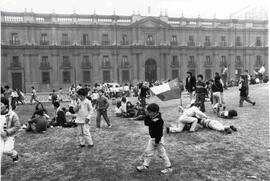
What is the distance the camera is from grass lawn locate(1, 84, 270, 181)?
5.59 metres

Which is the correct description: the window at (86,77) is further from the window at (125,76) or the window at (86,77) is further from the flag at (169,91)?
the flag at (169,91)

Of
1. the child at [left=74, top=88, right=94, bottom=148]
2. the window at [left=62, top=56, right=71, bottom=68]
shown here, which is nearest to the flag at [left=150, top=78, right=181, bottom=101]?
the child at [left=74, top=88, right=94, bottom=148]

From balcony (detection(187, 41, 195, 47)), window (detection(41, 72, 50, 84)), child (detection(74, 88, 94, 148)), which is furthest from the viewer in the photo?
balcony (detection(187, 41, 195, 47))

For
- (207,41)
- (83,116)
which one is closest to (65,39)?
(207,41)

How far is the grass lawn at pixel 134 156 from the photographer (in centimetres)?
559

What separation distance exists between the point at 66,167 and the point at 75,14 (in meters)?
34.5

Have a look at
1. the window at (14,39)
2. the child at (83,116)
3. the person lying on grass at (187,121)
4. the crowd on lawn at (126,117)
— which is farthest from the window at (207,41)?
the child at (83,116)

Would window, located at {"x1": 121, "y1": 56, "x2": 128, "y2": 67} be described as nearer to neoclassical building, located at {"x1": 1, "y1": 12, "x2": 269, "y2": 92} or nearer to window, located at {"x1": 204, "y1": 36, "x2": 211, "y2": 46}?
neoclassical building, located at {"x1": 1, "y1": 12, "x2": 269, "y2": 92}

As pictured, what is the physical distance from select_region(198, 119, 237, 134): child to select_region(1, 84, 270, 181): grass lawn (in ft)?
0.63

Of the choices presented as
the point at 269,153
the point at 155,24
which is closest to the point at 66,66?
the point at 155,24

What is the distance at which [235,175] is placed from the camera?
217 inches

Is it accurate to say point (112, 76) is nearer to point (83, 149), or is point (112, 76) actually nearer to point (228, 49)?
point (228, 49)

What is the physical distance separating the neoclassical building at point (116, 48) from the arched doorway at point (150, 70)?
0.14 m

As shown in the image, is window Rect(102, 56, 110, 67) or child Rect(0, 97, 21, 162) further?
window Rect(102, 56, 110, 67)
